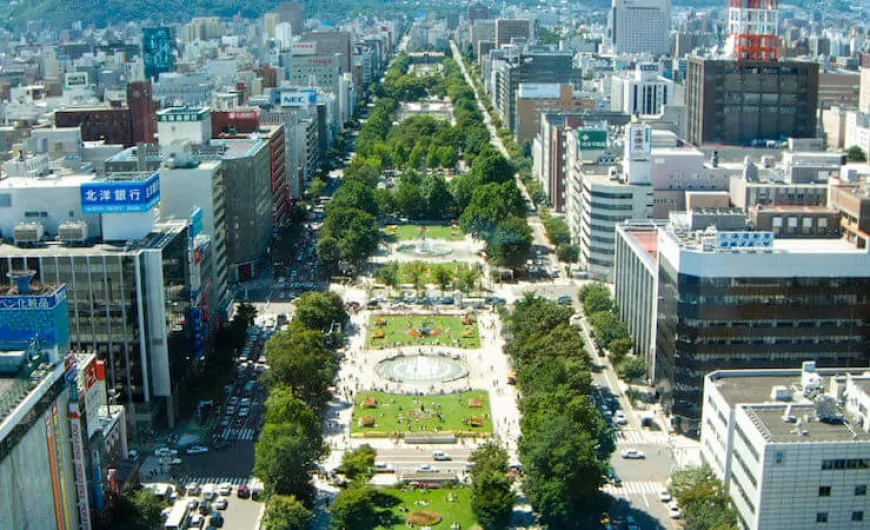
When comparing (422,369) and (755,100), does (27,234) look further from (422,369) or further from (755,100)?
(755,100)

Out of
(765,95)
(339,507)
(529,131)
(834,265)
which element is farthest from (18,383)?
(529,131)

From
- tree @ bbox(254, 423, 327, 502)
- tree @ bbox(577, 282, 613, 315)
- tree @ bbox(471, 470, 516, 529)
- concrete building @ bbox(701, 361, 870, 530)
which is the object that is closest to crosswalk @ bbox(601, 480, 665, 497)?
concrete building @ bbox(701, 361, 870, 530)

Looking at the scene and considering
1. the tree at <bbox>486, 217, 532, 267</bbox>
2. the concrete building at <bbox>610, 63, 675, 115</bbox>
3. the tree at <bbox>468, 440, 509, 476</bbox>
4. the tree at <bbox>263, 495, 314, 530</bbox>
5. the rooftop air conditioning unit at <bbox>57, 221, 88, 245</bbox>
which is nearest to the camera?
the tree at <bbox>263, 495, 314, 530</bbox>

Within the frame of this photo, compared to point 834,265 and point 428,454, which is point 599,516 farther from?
point 834,265

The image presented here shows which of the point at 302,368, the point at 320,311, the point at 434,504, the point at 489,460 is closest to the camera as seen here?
the point at 489,460

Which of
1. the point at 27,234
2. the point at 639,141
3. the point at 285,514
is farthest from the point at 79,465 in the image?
the point at 639,141

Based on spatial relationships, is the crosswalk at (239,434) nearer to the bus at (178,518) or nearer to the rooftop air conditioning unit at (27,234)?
the bus at (178,518)

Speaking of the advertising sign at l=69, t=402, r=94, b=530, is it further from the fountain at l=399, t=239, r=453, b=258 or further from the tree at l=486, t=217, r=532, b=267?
the fountain at l=399, t=239, r=453, b=258
